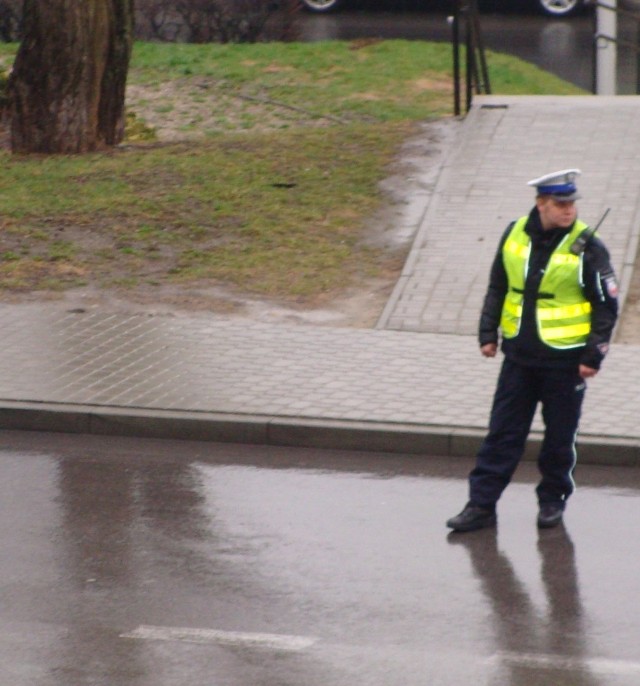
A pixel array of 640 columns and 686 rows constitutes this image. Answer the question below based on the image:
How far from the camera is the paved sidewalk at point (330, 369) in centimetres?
871

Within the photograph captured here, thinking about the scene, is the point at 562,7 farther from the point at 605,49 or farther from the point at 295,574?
the point at 295,574

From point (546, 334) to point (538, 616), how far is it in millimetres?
1447

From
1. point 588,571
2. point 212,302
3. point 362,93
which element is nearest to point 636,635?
point 588,571

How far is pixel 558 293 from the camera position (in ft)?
22.9

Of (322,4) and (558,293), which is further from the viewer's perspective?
(322,4)

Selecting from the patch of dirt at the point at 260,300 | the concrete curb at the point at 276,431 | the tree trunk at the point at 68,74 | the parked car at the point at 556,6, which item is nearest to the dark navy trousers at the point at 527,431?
the concrete curb at the point at 276,431

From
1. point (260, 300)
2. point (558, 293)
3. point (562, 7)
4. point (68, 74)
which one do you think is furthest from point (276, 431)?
point (562, 7)

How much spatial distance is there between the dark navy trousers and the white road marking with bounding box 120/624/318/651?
1673mm

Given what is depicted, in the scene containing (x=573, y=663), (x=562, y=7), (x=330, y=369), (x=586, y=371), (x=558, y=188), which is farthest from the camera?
(x=562, y=7)

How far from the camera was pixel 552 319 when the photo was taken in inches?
276

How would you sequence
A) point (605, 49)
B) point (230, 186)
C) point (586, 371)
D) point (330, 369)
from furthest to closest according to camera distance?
point (605, 49)
point (230, 186)
point (330, 369)
point (586, 371)

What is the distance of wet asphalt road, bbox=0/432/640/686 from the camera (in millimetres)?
5684

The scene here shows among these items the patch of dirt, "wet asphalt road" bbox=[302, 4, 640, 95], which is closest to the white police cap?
the patch of dirt

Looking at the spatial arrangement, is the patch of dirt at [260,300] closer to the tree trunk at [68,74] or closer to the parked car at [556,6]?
the tree trunk at [68,74]
